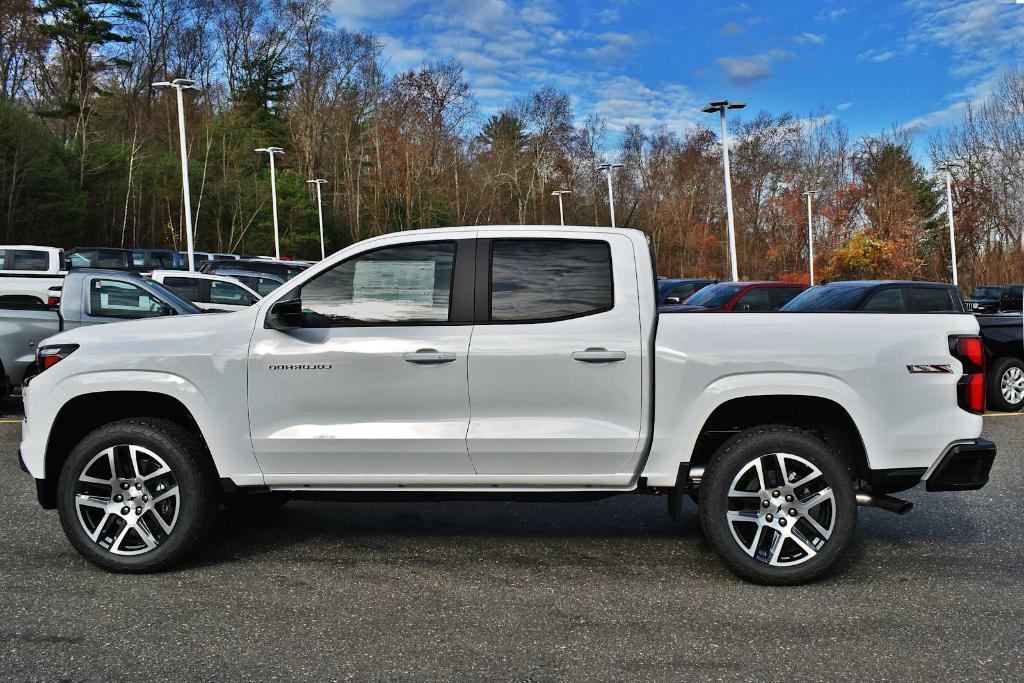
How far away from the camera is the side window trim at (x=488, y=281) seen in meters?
4.67

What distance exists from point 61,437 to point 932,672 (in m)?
4.55

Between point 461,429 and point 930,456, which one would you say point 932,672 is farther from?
point 461,429

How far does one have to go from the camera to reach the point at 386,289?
4.77m

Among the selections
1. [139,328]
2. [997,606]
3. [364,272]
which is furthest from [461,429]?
[997,606]

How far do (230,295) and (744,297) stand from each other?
404 inches

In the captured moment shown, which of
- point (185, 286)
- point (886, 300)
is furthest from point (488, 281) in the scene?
point (185, 286)

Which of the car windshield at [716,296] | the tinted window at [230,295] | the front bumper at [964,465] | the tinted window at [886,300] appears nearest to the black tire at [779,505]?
the front bumper at [964,465]

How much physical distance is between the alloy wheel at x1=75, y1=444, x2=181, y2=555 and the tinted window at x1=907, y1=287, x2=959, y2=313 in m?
11.3

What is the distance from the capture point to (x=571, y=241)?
4.86 meters

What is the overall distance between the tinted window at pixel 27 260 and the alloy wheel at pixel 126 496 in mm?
23238

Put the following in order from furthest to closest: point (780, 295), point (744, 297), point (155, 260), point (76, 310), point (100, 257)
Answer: point (155, 260), point (100, 257), point (780, 295), point (744, 297), point (76, 310)

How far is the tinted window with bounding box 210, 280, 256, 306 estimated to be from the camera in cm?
1792

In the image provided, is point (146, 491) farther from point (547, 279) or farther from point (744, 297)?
point (744, 297)

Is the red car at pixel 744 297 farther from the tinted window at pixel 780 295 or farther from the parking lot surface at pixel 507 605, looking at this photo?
the parking lot surface at pixel 507 605
